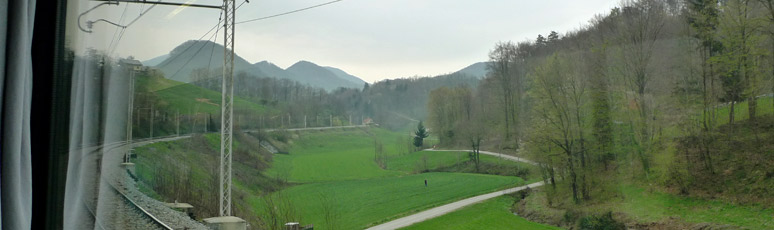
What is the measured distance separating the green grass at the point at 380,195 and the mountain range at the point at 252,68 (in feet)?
2.79

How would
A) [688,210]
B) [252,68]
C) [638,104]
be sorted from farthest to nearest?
[252,68], [638,104], [688,210]

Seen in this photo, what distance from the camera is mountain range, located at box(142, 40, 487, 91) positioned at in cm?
372

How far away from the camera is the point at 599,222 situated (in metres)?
2.82

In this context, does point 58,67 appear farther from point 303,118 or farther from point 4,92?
point 303,118

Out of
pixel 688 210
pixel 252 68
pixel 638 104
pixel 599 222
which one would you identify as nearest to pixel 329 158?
pixel 252 68

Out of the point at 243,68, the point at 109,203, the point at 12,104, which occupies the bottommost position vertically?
the point at 109,203

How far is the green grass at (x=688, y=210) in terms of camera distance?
2105 mm

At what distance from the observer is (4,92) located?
1.09 m

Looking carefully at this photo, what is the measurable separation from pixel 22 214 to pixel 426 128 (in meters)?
2.92

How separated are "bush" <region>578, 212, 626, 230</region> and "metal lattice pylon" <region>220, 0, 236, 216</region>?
8.93 feet

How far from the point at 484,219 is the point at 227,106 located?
2.42m

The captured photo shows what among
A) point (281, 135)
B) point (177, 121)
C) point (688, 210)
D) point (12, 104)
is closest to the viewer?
point (12, 104)

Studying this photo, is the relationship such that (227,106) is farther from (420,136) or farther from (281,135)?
(420,136)

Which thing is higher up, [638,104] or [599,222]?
[638,104]
